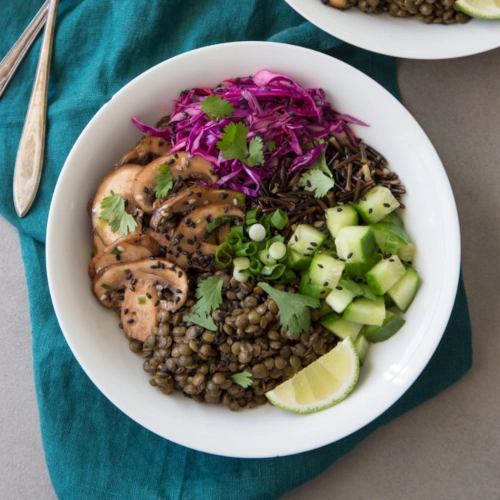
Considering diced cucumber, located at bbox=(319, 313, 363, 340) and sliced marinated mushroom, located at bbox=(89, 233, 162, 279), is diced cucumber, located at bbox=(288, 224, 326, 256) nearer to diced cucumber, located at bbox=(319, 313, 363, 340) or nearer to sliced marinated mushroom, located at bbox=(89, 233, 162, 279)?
diced cucumber, located at bbox=(319, 313, 363, 340)

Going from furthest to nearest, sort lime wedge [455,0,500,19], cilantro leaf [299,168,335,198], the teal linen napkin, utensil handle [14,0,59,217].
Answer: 1. utensil handle [14,0,59,217]
2. the teal linen napkin
3. lime wedge [455,0,500,19]
4. cilantro leaf [299,168,335,198]

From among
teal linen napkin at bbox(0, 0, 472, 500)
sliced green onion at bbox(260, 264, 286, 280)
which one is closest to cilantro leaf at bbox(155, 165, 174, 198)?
sliced green onion at bbox(260, 264, 286, 280)

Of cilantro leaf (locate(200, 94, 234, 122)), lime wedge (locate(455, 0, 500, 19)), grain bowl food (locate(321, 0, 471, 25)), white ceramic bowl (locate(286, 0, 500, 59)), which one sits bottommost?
cilantro leaf (locate(200, 94, 234, 122))

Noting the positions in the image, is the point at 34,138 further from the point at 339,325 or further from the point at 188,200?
the point at 339,325

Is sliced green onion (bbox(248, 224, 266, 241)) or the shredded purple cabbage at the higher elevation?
the shredded purple cabbage

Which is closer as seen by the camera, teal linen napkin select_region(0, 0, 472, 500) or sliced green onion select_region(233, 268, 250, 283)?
sliced green onion select_region(233, 268, 250, 283)

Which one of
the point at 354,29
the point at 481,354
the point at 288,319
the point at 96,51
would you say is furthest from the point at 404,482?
the point at 96,51

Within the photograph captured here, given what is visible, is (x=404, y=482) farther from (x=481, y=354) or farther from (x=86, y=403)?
(x=86, y=403)
